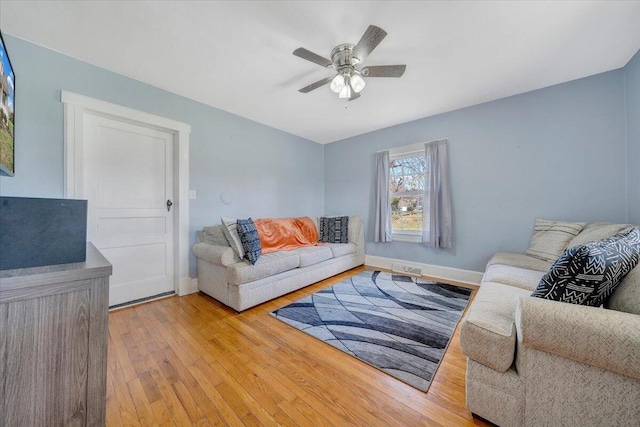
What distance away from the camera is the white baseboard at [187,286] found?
103 inches

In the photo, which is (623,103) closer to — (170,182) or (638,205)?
(638,205)

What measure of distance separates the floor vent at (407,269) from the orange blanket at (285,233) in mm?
1317

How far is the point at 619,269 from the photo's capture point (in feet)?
A: 3.09

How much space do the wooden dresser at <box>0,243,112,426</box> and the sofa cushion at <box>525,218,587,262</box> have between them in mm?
3304

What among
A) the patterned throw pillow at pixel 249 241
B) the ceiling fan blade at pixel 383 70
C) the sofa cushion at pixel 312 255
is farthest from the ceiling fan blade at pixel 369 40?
the sofa cushion at pixel 312 255

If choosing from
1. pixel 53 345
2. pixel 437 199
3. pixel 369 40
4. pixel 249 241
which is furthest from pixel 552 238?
pixel 53 345

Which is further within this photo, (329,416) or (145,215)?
(145,215)

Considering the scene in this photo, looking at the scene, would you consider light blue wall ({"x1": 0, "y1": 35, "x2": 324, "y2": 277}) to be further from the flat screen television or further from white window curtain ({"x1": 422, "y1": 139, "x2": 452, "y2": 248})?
white window curtain ({"x1": 422, "y1": 139, "x2": 452, "y2": 248})

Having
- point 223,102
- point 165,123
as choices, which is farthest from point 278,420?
point 223,102

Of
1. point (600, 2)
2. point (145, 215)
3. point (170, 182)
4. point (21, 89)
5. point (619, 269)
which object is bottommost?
point (619, 269)

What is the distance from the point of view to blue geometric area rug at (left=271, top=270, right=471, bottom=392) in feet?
4.93

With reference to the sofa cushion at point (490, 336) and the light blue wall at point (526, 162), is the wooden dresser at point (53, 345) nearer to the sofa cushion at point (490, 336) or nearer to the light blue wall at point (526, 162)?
the sofa cushion at point (490, 336)

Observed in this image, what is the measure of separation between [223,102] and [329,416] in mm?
3206

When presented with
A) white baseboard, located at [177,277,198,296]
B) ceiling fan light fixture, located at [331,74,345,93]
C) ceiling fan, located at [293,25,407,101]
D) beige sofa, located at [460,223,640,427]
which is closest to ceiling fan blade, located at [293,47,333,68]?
ceiling fan, located at [293,25,407,101]
